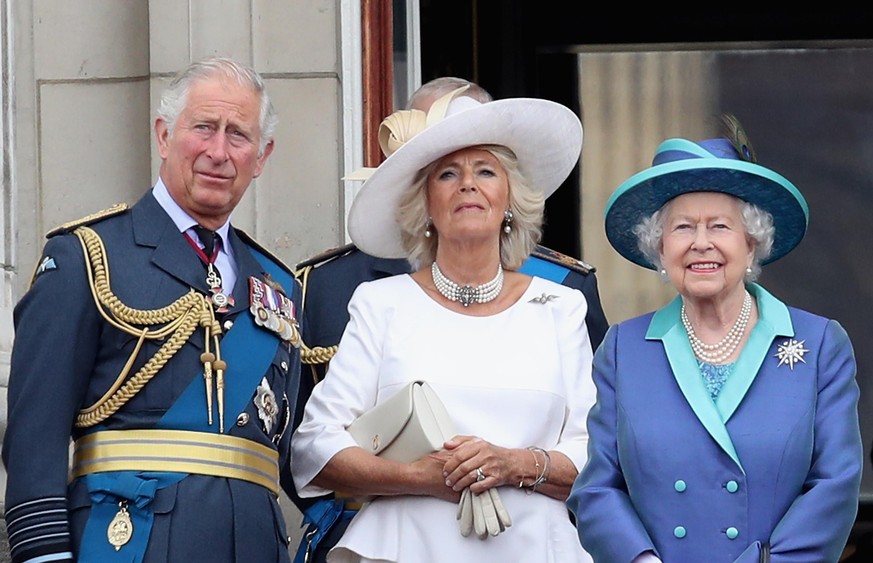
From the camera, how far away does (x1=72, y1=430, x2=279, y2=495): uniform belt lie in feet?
14.6

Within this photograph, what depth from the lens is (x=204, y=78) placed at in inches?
188

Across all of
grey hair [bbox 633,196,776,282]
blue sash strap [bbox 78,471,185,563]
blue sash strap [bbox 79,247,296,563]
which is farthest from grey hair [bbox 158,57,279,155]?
grey hair [bbox 633,196,776,282]

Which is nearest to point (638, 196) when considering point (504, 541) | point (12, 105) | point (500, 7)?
point (504, 541)

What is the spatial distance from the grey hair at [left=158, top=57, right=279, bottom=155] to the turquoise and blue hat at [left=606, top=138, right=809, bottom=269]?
34.3 inches

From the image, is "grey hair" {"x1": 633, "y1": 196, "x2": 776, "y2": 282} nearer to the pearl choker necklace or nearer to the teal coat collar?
the teal coat collar

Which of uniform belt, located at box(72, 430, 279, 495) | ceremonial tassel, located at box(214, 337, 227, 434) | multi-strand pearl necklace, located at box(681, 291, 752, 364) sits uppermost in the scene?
multi-strand pearl necklace, located at box(681, 291, 752, 364)

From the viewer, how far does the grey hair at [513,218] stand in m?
5.12

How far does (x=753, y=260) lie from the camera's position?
4.43 metres

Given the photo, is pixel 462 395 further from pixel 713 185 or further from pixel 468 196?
pixel 713 185

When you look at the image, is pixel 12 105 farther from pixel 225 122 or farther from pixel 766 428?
pixel 766 428

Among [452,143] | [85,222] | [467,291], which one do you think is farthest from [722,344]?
[85,222]

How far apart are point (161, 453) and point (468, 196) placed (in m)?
1.04

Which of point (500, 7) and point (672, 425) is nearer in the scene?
point (672, 425)

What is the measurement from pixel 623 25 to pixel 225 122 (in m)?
3.98
